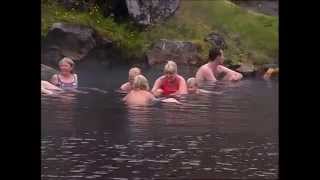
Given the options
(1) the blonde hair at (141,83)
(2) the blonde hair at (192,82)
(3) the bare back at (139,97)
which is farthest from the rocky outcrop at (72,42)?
(2) the blonde hair at (192,82)

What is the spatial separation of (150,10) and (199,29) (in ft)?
1.29

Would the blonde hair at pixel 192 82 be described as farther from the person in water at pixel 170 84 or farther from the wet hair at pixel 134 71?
the wet hair at pixel 134 71

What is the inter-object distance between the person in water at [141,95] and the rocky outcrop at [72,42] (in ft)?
1.59

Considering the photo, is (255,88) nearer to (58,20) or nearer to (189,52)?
(189,52)

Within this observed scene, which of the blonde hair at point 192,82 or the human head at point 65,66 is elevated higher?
the human head at point 65,66

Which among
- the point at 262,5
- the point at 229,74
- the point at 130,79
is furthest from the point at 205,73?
the point at 262,5

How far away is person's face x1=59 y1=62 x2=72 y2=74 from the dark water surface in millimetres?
114

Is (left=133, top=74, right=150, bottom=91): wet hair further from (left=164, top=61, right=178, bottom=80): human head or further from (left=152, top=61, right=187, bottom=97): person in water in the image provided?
(left=164, top=61, right=178, bottom=80): human head

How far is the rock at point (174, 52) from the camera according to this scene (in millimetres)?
3896

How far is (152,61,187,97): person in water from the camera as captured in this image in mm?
3717

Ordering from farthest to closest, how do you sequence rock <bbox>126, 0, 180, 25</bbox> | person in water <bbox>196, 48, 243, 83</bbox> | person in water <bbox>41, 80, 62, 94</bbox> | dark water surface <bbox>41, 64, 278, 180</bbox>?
rock <bbox>126, 0, 180, 25</bbox> → person in water <bbox>196, 48, 243, 83</bbox> → person in water <bbox>41, 80, 62, 94</bbox> → dark water surface <bbox>41, 64, 278, 180</bbox>

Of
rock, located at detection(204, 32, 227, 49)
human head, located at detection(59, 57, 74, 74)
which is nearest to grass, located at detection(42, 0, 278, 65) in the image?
rock, located at detection(204, 32, 227, 49)

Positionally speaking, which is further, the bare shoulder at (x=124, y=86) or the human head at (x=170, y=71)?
the human head at (x=170, y=71)
